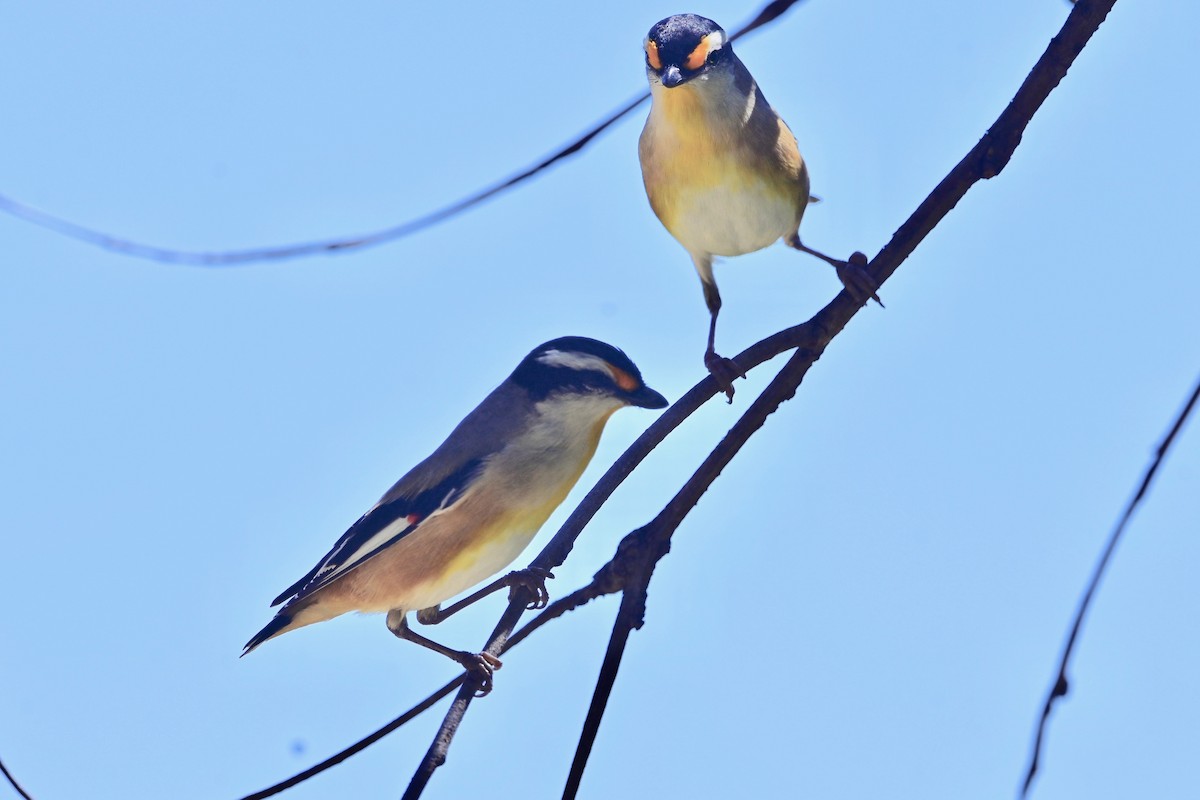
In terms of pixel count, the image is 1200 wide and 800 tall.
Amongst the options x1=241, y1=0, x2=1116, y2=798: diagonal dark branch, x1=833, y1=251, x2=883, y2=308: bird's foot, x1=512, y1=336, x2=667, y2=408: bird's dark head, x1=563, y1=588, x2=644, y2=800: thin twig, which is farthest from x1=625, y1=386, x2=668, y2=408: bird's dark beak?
x1=563, y1=588, x2=644, y2=800: thin twig

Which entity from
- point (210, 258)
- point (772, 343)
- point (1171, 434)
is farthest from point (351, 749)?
point (1171, 434)

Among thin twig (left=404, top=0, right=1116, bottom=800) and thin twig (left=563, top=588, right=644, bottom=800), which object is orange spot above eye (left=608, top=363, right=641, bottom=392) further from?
thin twig (left=563, top=588, right=644, bottom=800)

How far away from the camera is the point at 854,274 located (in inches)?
174

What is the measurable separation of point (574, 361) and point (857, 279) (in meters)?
1.70

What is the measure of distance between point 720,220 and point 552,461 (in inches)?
49.7

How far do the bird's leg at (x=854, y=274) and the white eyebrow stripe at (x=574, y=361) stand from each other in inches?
35.4

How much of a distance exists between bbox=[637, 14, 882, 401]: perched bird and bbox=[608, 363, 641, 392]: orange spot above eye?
0.40m

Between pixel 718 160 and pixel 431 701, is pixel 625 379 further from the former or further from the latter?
pixel 431 701

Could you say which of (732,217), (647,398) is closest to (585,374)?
(647,398)

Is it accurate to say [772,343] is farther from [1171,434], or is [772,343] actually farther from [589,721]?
[1171,434]

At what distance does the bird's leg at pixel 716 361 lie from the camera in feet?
15.1

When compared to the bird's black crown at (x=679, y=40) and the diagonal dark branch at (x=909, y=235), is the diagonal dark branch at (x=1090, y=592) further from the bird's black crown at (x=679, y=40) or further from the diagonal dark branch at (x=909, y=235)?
the bird's black crown at (x=679, y=40)

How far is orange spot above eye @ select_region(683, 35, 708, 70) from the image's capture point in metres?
4.68

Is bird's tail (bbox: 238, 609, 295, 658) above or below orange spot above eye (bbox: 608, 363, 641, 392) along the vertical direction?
below
